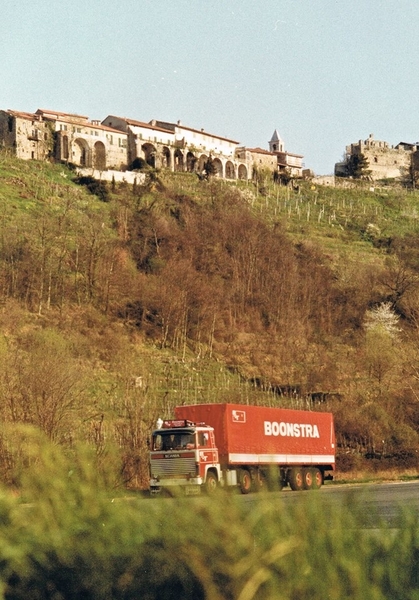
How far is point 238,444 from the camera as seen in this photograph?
92.6ft

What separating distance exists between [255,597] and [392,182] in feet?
454

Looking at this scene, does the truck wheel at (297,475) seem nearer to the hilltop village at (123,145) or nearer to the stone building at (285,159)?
the hilltop village at (123,145)

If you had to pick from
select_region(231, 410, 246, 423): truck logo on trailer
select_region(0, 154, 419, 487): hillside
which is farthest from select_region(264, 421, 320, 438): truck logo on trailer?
select_region(0, 154, 419, 487): hillside

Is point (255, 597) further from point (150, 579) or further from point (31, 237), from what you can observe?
point (31, 237)

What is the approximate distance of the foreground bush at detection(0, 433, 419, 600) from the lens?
17.5 ft

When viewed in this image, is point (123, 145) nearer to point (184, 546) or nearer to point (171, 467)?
point (171, 467)

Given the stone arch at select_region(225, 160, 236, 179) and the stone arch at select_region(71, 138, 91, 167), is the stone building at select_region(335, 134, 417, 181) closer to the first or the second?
the stone arch at select_region(225, 160, 236, 179)

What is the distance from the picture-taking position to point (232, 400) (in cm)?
4247


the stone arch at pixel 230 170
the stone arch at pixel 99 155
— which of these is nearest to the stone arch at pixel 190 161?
the stone arch at pixel 230 170

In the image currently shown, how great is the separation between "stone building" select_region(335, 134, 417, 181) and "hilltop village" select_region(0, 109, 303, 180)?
18.8 metres

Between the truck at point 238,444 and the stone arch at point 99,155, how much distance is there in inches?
2784

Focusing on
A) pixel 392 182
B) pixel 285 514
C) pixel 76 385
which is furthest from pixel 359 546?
pixel 392 182

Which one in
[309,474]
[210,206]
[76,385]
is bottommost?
[309,474]

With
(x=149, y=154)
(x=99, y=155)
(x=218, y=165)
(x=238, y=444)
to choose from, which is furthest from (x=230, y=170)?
(x=238, y=444)
